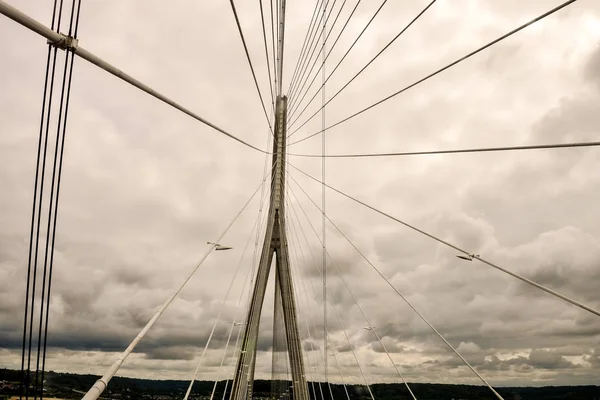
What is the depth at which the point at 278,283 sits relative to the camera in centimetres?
2397

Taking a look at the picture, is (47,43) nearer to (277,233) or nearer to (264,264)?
(264,264)

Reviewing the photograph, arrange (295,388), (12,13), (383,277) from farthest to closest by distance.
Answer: (295,388) → (383,277) → (12,13)

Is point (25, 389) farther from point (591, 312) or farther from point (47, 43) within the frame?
point (591, 312)

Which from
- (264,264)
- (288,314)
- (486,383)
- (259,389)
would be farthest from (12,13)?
(259,389)

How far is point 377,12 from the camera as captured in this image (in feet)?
27.6

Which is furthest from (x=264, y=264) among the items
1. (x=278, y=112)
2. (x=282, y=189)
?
(x=278, y=112)

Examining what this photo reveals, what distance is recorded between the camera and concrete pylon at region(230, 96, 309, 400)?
64.7ft

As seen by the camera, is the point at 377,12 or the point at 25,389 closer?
the point at 25,389

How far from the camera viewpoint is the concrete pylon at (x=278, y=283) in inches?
776

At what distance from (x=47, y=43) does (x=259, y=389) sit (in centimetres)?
6712

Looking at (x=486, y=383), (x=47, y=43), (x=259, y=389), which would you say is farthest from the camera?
(x=259, y=389)

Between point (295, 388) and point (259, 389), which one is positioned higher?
point (295, 388)

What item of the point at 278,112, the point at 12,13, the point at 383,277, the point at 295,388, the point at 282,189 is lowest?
the point at 295,388

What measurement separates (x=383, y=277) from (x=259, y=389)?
59868 mm
